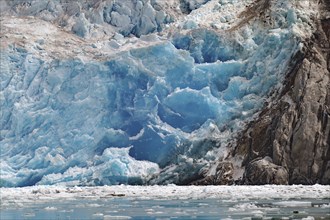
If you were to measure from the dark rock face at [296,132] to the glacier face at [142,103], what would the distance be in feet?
3.43

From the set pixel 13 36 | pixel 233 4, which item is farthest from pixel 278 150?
pixel 13 36

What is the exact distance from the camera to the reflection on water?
15539mm

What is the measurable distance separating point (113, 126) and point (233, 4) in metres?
9.49

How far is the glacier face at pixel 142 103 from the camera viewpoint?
31.0 meters

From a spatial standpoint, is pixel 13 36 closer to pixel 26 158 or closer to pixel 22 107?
pixel 22 107

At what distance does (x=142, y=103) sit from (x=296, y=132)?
7927 mm

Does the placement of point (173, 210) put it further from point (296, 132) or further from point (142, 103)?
point (142, 103)

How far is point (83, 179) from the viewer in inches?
1216

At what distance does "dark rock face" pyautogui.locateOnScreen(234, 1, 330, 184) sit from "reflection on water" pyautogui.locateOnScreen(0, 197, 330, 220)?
26.0ft

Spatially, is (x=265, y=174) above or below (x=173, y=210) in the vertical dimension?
above

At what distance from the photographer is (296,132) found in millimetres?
28297

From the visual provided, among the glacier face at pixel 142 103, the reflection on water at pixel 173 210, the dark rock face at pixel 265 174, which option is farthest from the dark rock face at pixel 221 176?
the reflection on water at pixel 173 210

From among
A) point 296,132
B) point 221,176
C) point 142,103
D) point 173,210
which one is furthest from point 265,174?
point 173,210

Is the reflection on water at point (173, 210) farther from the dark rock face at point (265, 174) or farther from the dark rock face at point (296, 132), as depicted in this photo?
the dark rock face at point (296, 132)
